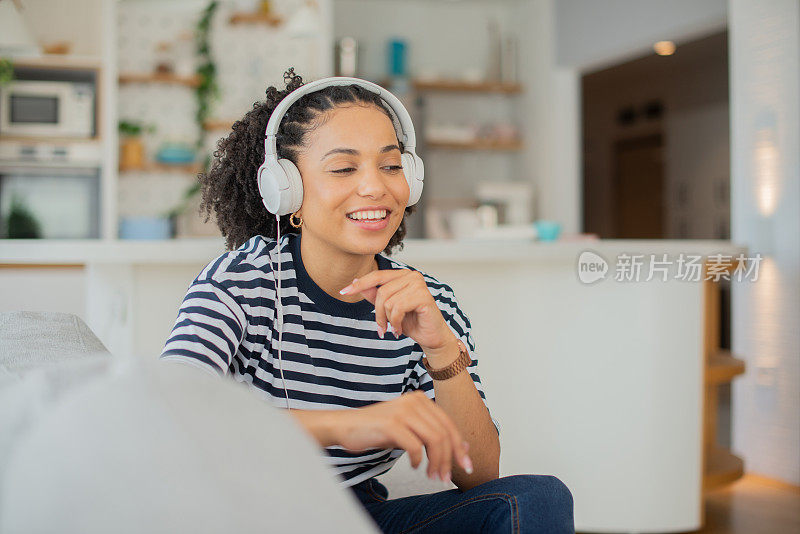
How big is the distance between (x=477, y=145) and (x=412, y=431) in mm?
4996

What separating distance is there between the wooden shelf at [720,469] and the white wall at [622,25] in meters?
2.22

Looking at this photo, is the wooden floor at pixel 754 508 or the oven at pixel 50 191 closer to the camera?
the wooden floor at pixel 754 508

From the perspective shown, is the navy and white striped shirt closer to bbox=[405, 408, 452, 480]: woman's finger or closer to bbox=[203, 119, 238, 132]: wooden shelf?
bbox=[405, 408, 452, 480]: woman's finger

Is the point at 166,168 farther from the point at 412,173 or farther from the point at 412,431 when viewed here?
the point at 412,431

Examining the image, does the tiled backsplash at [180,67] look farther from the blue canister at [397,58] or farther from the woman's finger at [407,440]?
the woman's finger at [407,440]

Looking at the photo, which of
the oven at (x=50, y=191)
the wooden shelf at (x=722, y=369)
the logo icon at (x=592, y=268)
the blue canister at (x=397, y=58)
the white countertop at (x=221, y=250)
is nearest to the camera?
the white countertop at (x=221, y=250)

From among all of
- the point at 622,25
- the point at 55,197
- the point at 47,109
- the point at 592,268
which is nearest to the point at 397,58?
the point at 622,25

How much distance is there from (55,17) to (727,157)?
5.62 m

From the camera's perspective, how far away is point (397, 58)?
567 cm

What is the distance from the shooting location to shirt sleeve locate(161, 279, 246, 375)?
1.07 m

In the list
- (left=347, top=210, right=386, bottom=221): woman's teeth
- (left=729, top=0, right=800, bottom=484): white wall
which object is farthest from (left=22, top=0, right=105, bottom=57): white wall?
(left=347, top=210, right=386, bottom=221): woman's teeth

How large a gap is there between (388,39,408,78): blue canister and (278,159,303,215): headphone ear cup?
14.8 ft

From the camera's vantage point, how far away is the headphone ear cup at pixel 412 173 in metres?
1.34

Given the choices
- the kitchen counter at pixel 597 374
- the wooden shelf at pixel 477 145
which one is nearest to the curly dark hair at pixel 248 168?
the kitchen counter at pixel 597 374
